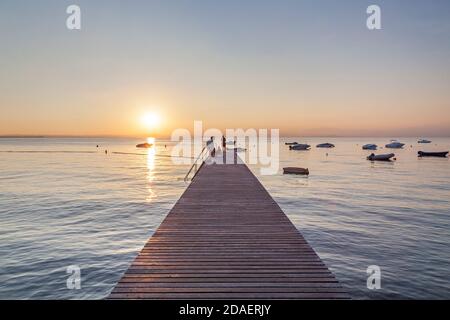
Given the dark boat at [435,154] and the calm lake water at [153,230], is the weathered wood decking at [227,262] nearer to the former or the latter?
the calm lake water at [153,230]

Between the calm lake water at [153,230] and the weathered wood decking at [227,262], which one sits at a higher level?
the weathered wood decking at [227,262]

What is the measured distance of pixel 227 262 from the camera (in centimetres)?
698

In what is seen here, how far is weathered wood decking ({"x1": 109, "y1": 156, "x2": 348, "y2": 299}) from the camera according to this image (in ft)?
18.6

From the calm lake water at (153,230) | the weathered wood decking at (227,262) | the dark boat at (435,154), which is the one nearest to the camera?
the weathered wood decking at (227,262)

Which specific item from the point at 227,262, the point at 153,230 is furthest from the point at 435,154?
the point at 227,262

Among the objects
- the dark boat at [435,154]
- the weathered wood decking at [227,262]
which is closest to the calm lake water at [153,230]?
the weathered wood decking at [227,262]

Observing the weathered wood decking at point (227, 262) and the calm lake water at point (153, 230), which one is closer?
the weathered wood decking at point (227, 262)

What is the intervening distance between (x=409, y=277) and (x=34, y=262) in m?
14.7

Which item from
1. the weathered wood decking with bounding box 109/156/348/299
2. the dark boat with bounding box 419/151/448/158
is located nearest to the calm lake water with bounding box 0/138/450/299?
the weathered wood decking with bounding box 109/156/348/299

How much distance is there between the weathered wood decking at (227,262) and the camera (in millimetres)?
5676
